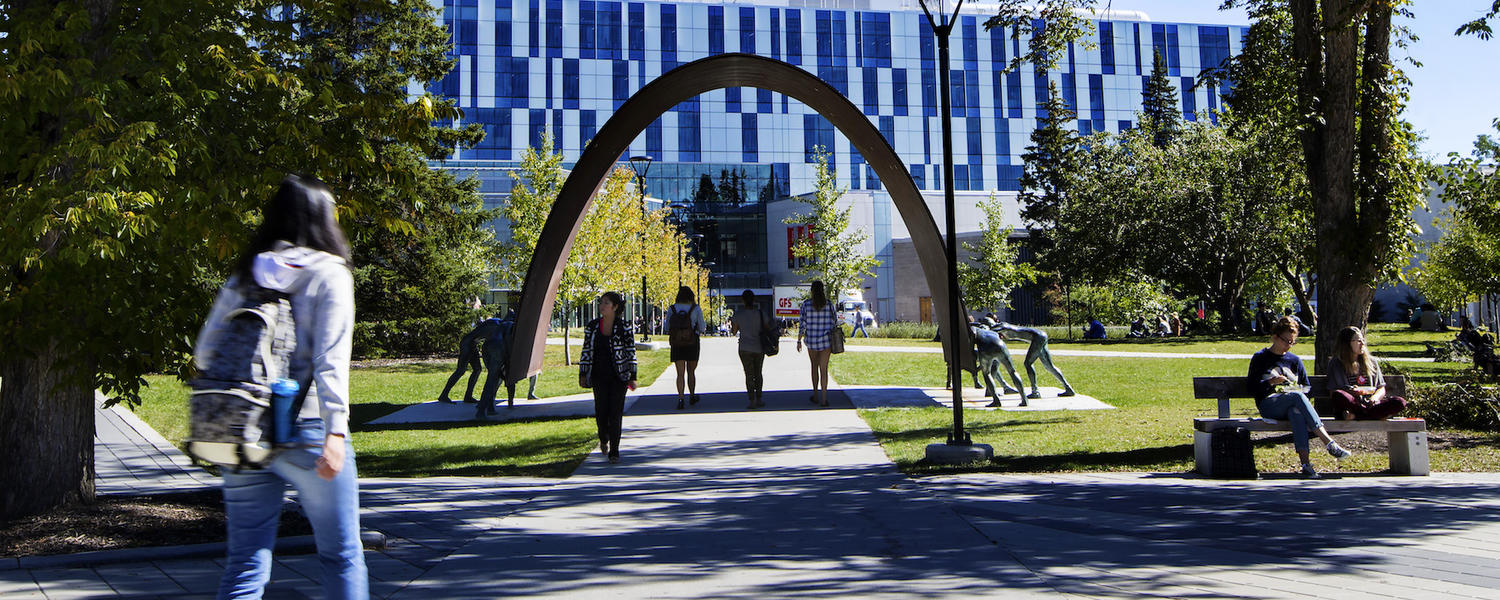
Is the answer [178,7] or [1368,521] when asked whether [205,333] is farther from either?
[1368,521]

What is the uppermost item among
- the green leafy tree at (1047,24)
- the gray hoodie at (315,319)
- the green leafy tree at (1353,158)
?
the green leafy tree at (1047,24)

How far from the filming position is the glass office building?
64.4 m

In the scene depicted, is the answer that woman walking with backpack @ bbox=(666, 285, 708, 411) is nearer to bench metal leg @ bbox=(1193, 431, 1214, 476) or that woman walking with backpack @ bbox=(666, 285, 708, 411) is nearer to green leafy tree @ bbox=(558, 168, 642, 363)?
bench metal leg @ bbox=(1193, 431, 1214, 476)

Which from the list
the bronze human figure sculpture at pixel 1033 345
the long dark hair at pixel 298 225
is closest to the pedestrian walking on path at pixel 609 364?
the long dark hair at pixel 298 225

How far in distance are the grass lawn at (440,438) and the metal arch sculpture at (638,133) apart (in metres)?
1.63

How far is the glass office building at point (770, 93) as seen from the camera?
6444 cm

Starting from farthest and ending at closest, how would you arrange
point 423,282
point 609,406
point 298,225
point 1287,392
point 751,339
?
point 423,282 < point 751,339 < point 609,406 < point 1287,392 < point 298,225

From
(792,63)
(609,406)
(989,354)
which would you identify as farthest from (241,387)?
(792,63)

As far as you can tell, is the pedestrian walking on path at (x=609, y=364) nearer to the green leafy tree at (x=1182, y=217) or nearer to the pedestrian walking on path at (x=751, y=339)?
the pedestrian walking on path at (x=751, y=339)

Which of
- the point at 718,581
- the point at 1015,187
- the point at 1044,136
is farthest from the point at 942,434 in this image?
the point at 1015,187

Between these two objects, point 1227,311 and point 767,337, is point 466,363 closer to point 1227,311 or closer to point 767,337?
point 767,337

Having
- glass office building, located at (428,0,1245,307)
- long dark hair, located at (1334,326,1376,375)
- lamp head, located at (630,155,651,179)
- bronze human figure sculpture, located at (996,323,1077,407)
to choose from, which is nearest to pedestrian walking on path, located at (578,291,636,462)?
long dark hair, located at (1334,326,1376,375)

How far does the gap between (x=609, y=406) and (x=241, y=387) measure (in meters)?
6.40

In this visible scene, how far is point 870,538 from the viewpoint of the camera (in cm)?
573
